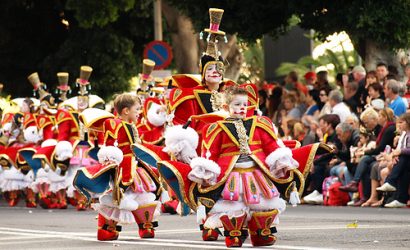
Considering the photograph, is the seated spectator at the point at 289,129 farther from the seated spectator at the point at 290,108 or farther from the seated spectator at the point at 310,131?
the seated spectator at the point at 290,108

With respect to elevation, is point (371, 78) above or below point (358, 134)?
above

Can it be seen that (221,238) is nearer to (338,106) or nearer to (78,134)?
(338,106)

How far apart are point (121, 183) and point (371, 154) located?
22.9 feet

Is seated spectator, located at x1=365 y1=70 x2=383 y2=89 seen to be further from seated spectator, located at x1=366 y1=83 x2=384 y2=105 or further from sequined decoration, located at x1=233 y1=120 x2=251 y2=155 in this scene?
sequined decoration, located at x1=233 y1=120 x2=251 y2=155

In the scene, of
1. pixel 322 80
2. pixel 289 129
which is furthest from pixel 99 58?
pixel 289 129

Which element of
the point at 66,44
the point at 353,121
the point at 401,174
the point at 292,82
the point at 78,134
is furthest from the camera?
the point at 66,44

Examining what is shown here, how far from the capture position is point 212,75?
15.6 metres

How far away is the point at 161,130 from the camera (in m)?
21.5

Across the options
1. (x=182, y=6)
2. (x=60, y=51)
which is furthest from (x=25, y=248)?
(x=60, y=51)

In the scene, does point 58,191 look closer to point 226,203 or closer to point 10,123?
point 10,123

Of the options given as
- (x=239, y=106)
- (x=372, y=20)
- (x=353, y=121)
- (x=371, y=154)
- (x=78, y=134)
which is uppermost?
(x=372, y=20)

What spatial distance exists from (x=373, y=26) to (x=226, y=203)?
39.6 feet

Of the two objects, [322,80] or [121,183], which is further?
[322,80]

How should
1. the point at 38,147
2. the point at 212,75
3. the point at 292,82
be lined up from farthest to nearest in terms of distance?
the point at 292,82, the point at 38,147, the point at 212,75
